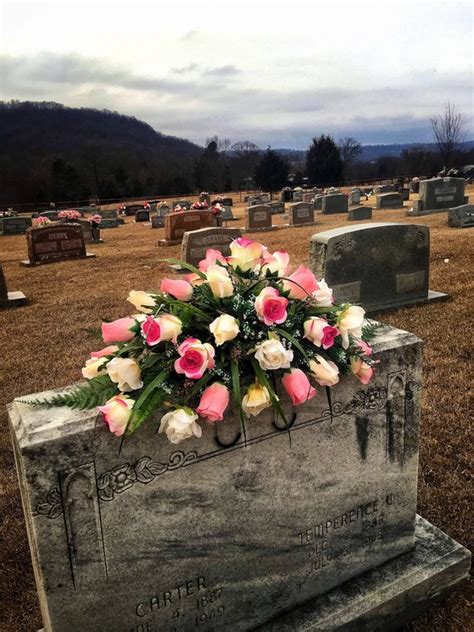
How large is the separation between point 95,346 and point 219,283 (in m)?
5.11

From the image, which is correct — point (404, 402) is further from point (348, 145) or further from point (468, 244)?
point (348, 145)

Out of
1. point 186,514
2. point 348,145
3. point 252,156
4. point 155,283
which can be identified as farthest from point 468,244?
point 348,145

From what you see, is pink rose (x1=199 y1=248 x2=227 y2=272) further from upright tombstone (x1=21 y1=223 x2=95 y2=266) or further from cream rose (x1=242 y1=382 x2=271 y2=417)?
upright tombstone (x1=21 y1=223 x2=95 y2=266)

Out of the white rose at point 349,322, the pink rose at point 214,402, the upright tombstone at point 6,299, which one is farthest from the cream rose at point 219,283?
the upright tombstone at point 6,299

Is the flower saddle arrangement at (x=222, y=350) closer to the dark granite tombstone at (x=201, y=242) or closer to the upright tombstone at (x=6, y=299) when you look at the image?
the upright tombstone at (x=6, y=299)

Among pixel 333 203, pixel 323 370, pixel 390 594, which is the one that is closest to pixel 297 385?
pixel 323 370

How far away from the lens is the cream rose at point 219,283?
6.64ft

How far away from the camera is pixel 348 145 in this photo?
87.2 m

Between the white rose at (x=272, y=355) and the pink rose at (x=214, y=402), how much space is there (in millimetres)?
172

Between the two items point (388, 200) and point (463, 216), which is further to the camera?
point (388, 200)

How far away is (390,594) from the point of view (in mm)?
2549

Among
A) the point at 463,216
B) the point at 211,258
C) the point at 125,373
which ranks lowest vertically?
the point at 463,216

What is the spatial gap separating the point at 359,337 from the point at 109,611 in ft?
4.92

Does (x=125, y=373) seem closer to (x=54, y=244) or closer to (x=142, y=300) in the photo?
(x=142, y=300)
